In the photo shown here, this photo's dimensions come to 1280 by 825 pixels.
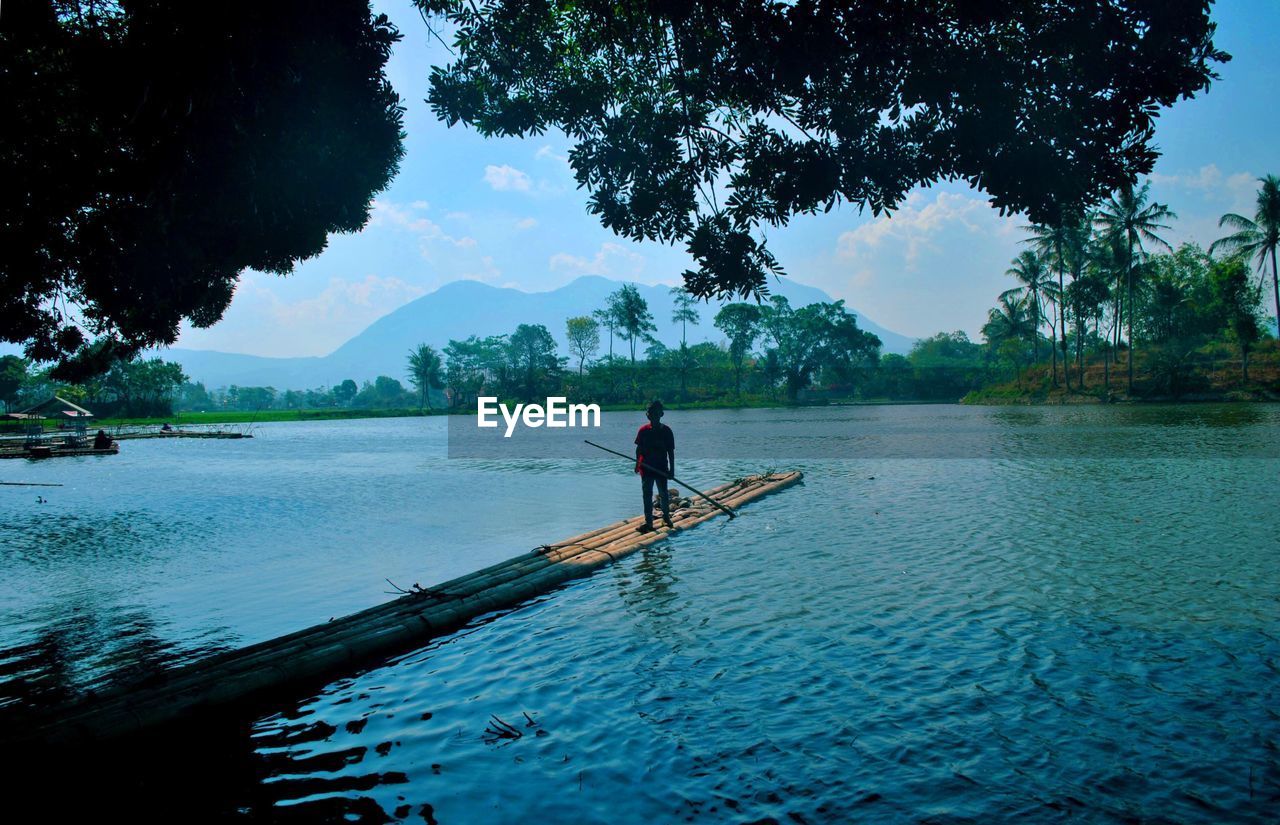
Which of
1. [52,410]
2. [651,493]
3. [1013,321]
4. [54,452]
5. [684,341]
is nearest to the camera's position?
[651,493]

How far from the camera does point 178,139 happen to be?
6.14 m

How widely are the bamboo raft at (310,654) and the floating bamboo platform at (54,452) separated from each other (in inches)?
1510

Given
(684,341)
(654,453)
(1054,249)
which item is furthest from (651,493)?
(684,341)

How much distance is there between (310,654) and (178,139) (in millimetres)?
4387

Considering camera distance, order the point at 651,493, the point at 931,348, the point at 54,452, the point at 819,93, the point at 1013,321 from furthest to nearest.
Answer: the point at 931,348 → the point at 1013,321 → the point at 54,452 → the point at 651,493 → the point at 819,93

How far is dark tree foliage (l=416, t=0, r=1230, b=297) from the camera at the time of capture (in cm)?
529

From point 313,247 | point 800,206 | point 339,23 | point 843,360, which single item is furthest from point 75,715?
point 843,360

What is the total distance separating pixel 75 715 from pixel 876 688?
5924 mm

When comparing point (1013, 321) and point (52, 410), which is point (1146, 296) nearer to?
Result: point (1013, 321)

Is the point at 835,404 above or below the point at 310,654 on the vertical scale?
above

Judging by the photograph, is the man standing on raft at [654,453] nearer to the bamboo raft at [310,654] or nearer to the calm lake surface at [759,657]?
the calm lake surface at [759,657]

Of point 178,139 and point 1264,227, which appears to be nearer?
point 178,139

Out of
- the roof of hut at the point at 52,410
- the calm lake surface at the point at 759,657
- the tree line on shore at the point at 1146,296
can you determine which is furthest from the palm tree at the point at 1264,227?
the roof of hut at the point at 52,410

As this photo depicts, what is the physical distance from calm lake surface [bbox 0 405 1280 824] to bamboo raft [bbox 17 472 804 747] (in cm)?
26
